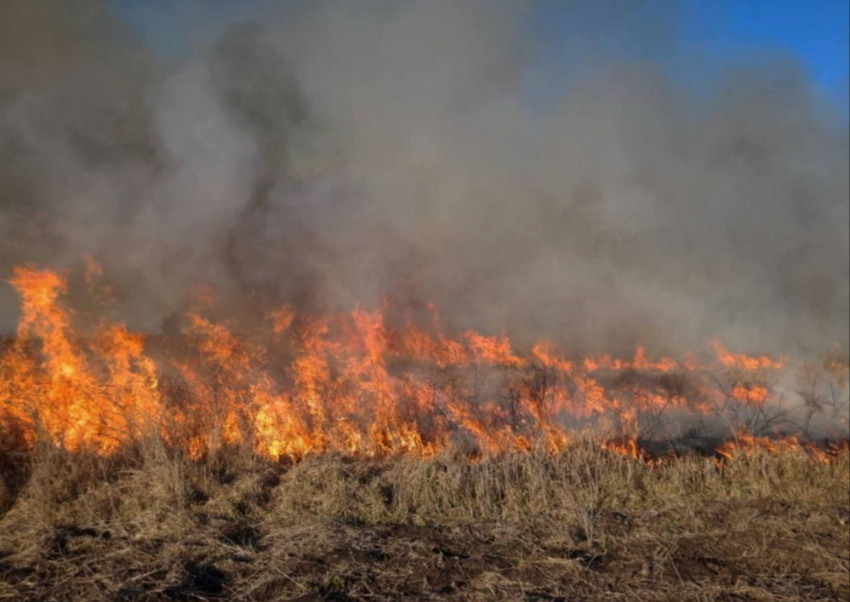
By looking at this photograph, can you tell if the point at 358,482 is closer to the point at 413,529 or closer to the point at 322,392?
the point at 413,529

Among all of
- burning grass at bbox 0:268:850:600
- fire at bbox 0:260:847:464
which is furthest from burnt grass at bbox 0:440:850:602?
fire at bbox 0:260:847:464

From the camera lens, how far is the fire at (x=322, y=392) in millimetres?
5630

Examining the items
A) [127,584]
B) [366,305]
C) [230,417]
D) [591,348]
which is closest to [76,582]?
[127,584]

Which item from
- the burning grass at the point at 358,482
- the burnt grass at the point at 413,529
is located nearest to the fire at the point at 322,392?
the burning grass at the point at 358,482

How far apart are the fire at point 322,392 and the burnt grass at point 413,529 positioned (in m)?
0.45

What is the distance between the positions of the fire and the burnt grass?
1.48ft

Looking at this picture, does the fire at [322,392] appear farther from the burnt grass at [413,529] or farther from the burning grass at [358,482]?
the burnt grass at [413,529]

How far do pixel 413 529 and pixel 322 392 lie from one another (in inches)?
109

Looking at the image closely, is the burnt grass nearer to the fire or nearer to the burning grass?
the burning grass

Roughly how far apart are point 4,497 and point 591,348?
9.62 m

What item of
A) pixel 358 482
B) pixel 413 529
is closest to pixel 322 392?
pixel 358 482

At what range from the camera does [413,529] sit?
4.47 metres

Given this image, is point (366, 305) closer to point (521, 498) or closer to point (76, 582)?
point (521, 498)

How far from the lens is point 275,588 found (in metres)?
3.44
